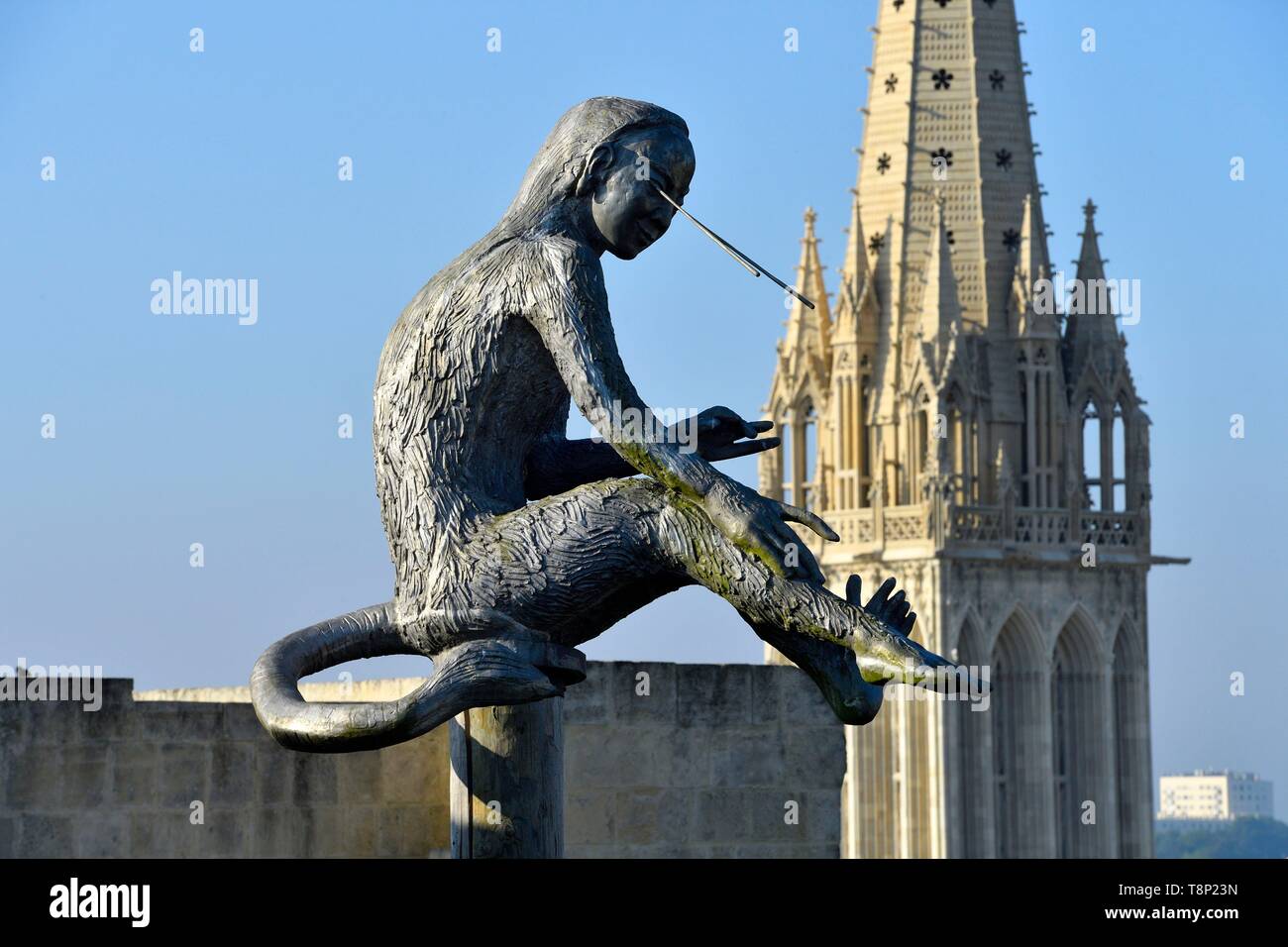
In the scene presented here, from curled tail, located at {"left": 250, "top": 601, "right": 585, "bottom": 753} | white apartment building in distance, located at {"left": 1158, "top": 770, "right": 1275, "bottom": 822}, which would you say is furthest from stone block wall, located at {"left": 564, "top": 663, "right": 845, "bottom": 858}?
white apartment building in distance, located at {"left": 1158, "top": 770, "right": 1275, "bottom": 822}

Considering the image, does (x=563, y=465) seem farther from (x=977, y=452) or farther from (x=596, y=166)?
(x=977, y=452)

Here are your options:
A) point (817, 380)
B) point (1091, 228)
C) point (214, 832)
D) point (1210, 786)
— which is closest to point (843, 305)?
point (817, 380)

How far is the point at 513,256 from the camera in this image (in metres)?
7.26

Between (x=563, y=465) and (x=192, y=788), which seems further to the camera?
(x=192, y=788)

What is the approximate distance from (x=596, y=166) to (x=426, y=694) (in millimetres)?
1396

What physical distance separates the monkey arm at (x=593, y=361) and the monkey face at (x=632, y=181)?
0.58ft

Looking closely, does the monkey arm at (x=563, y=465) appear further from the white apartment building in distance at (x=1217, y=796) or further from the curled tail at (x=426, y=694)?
the white apartment building in distance at (x=1217, y=796)

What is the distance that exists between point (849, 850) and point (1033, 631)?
9506mm

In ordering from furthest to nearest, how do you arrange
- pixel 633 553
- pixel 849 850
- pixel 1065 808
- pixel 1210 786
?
pixel 1210 786
pixel 1065 808
pixel 849 850
pixel 633 553

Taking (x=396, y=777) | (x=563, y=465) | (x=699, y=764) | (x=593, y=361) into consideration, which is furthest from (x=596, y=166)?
(x=699, y=764)

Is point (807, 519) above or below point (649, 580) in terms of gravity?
above

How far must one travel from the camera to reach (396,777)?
491 inches

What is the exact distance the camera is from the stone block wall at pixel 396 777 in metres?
11.8
